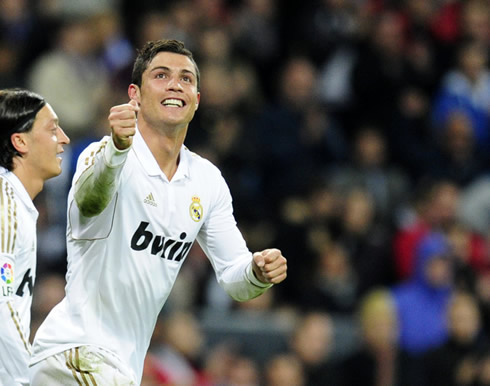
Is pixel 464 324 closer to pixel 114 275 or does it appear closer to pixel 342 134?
pixel 342 134

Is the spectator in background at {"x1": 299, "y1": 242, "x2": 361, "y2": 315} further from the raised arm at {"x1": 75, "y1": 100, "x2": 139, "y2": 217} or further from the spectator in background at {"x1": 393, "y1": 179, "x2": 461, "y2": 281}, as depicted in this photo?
the raised arm at {"x1": 75, "y1": 100, "x2": 139, "y2": 217}

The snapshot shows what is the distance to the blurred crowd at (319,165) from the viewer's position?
31.2 feet

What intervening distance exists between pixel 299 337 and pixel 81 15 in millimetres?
4069

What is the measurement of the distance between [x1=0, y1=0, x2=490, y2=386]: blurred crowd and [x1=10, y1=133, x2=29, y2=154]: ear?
3.56 metres

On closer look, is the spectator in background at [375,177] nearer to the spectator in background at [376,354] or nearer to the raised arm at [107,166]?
the spectator in background at [376,354]

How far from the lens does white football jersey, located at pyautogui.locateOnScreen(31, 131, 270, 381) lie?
498cm

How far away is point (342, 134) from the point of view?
39.3 ft

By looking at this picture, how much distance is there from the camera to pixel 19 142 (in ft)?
17.0

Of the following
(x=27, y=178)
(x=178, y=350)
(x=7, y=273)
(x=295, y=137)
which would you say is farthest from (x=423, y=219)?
(x=7, y=273)

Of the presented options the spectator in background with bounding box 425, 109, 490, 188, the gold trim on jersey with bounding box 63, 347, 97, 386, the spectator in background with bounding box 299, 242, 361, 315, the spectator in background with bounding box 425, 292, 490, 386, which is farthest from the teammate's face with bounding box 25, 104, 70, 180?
the spectator in background with bounding box 425, 109, 490, 188

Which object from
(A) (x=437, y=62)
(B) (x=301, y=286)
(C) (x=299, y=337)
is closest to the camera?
(C) (x=299, y=337)

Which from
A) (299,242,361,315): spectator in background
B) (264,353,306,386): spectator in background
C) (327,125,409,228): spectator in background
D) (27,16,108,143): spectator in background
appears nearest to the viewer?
(264,353,306,386): spectator in background

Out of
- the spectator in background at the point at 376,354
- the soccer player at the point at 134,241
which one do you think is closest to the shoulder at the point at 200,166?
the soccer player at the point at 134,241

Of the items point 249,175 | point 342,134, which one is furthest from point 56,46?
point 342,134
